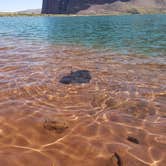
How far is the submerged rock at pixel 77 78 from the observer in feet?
31.0

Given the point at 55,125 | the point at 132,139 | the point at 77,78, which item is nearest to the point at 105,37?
the point at 77,78

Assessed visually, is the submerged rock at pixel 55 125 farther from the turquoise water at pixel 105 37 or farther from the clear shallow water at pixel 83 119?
the turquoise water at pixel 105 37

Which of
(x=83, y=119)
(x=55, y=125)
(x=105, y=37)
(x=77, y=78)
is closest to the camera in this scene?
(x=55, y=125)

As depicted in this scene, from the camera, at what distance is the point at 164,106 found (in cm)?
718

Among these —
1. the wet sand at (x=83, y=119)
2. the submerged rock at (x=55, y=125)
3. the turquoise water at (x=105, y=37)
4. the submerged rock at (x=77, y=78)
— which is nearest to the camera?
the wet sand at (x=83, y=119)

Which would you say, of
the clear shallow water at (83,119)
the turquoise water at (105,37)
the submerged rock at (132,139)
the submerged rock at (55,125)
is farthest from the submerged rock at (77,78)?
the turquoise water at (105,37)

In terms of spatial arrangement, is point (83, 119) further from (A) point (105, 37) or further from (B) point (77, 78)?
(A) point (105, 37)

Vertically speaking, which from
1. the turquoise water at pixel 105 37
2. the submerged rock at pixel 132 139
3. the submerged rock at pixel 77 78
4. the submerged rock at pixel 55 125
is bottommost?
the submerged rock at pixel 132 139

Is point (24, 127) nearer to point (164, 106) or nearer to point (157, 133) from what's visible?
point (157, 133)

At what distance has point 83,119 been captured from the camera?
6191mm

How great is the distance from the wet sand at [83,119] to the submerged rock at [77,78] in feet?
0.75

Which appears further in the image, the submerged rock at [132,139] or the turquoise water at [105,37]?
the turquoise water at [105,37]

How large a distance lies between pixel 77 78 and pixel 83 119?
388cm

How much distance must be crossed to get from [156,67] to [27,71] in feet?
22.6
